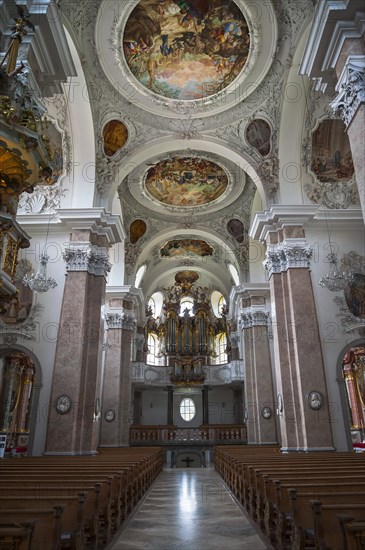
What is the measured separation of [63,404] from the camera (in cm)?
1027

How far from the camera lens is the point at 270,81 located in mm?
11992

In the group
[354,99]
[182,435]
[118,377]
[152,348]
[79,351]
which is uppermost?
[152,348]

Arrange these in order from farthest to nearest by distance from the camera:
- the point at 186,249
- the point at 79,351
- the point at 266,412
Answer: the point at 186,249, the point at 266,412, the point at 79,351

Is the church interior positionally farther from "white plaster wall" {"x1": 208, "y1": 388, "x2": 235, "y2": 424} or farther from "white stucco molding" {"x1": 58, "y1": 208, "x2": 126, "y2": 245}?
"white plaster wall" {"x1": 208, "y1": 388, "x2": 235, "y2": 424}

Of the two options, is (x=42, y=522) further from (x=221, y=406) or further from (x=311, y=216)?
(x=221, y=406)

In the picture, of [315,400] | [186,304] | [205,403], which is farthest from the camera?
[186,304]

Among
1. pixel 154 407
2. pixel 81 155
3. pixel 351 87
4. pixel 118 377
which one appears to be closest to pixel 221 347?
pixel 154 407

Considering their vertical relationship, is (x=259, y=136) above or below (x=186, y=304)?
above

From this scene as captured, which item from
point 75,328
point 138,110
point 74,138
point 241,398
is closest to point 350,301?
point 75,328

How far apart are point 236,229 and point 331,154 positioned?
712 cm

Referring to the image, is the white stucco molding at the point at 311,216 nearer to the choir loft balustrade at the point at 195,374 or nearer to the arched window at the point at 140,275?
the arched window at the point at 140,275

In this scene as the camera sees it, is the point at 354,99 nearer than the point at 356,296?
Yes

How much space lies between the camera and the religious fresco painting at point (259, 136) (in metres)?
13.0

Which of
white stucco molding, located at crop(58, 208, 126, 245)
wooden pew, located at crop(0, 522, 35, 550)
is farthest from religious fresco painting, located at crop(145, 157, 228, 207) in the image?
wooden pew, located at crop(0, 522, 35, 550)
